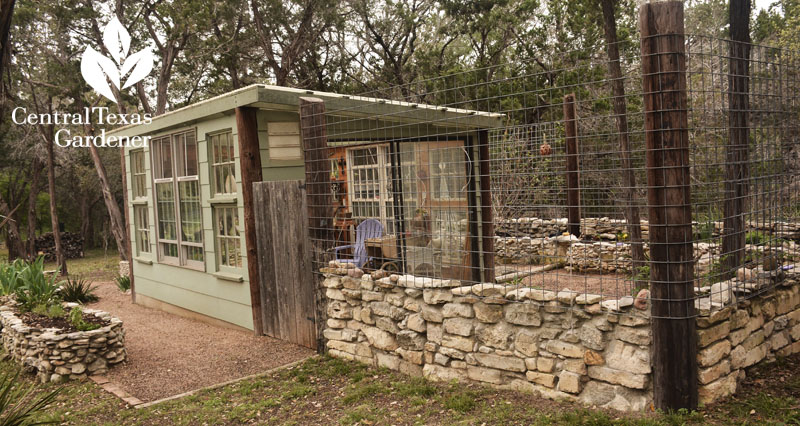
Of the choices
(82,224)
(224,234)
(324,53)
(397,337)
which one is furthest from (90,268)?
(397,337)

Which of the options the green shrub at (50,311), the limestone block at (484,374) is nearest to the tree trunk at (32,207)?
the green shrub at (50,311)

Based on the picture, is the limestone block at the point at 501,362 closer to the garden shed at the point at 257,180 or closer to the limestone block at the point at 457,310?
the limestone block at the point at 457,310

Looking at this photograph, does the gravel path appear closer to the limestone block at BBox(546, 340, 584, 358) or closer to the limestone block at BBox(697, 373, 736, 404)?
the limestone block at BBox(546, 340, 584, 358)

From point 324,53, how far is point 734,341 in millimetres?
18156

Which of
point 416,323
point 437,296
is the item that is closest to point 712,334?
point 437,296

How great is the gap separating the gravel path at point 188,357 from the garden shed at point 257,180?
37 cm

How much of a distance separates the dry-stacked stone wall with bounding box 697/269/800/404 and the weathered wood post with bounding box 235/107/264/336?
491cm

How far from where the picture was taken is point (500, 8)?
17.9 m

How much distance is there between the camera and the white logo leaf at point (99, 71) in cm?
1508

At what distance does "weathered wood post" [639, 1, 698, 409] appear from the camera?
3477mm

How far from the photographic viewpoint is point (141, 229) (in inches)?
398

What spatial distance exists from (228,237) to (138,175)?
3.68m

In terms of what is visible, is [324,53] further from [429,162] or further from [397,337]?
[397,337]

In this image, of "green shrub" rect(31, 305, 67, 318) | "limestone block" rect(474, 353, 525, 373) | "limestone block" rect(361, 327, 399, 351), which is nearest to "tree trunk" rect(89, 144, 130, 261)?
"green shrub" rect(31, 305, 67, 318)
